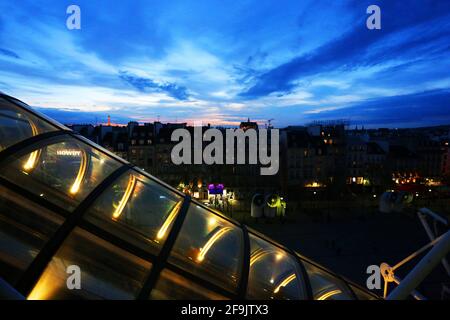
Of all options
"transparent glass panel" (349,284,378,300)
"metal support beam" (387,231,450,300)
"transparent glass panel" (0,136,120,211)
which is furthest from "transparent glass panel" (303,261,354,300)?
"transparent glass panel" (0,136,120,211)

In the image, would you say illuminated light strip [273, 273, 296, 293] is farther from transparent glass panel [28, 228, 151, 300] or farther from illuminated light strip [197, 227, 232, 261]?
transparent glass panel [28, 228, 151, 300]

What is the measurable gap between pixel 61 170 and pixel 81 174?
0.29 m

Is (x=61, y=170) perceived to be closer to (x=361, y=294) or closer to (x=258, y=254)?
(x=258, y=254)

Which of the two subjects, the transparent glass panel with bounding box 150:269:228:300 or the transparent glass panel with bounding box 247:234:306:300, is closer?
the transparent glass panel with bounding box 150:269:228:300

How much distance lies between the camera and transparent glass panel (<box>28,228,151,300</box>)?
2.42m

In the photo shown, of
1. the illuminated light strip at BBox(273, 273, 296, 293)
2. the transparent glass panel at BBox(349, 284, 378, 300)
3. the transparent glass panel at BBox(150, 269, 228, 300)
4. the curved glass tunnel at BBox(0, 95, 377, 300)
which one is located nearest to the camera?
the curved glass tunnel at BBox(0, 95, 377, 300)

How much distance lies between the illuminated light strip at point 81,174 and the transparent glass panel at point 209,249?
51.1 inches

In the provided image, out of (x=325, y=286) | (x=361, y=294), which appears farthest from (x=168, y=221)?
(x=361, y=294)

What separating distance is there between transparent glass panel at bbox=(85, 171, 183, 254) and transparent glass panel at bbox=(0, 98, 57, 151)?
1.17 m

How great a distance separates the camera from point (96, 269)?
8.70 feet

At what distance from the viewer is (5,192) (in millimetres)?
2684

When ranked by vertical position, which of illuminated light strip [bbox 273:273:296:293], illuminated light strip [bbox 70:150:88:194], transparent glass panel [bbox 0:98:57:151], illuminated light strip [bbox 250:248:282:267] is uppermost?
transparent glass panel [bbox 0:98:57:151]
